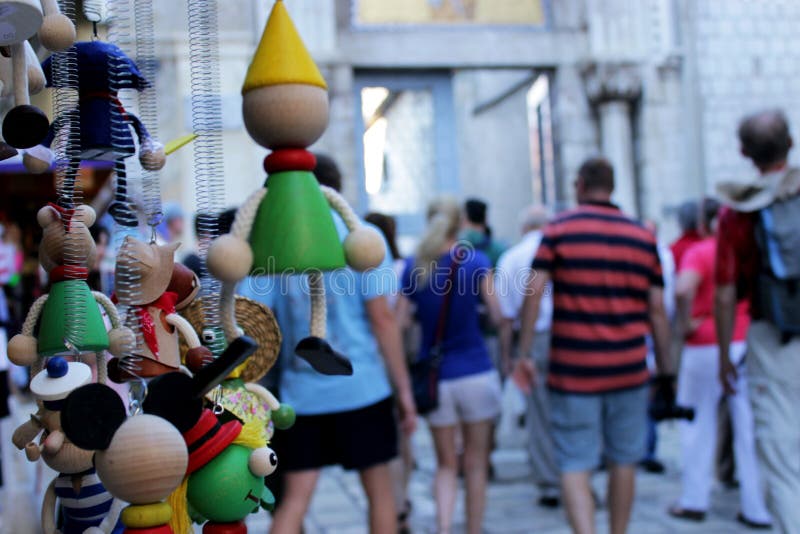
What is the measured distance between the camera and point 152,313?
1388mm

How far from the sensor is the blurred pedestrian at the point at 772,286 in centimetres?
316

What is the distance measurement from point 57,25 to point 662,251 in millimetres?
4578

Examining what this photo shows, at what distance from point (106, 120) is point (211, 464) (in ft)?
1.93

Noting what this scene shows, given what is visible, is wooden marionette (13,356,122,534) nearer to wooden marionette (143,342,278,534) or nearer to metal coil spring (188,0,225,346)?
wooden marionette (143,342,278,534)

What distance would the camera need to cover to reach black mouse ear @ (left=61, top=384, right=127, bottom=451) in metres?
1.07

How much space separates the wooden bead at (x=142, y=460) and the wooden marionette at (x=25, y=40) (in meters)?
0.43

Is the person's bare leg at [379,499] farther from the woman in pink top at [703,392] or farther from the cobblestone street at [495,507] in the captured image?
the woman in pink top at [703,392]

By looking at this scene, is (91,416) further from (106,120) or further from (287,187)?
(106,120)

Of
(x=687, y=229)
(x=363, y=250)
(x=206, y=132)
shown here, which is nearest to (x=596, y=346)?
(x=687, y=229)

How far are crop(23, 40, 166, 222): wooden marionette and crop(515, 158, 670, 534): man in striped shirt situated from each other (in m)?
2.46

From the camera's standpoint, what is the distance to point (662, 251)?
524 cm

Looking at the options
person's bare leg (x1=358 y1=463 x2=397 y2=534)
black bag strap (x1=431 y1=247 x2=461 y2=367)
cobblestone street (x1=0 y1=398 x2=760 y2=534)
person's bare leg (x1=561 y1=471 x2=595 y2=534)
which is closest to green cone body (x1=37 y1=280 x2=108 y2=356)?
person's bare leg (x1=358 y1=463 x2=397 y2=534)

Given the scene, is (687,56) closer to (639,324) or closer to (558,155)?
(558,155)

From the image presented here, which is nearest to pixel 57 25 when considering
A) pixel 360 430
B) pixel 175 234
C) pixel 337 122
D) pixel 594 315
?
pixel 360 430
